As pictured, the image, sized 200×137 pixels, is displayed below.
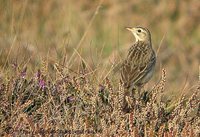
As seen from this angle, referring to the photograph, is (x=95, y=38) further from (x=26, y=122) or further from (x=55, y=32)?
(x=26, y=122)

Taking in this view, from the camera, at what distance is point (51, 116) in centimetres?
666

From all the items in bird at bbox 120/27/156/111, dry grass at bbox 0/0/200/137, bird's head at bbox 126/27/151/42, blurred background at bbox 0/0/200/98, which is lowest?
dry grass at bbox 0/0/200/137

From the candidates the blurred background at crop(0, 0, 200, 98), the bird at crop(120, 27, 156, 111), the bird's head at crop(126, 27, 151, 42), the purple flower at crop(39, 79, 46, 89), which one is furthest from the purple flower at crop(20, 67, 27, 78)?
the blurred background at crop(0, 0, 200, 98)

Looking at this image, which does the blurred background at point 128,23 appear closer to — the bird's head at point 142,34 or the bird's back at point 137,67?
the bird's head at point 142,34

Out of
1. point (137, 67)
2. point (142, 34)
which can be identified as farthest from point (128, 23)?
point (137, 67)

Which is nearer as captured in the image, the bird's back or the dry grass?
the dry grass

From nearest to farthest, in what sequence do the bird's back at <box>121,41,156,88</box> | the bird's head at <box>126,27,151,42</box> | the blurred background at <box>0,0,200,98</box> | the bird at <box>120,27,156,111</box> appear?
the bird at <box>120,27,156,111</box> < the bird's back at <box>121,41,156,88</box> < the bird's head at <box>126,27,151,42</box> < the blurred background at <box>0,0,200,98</box>

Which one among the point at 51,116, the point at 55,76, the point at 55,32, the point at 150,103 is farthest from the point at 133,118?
the point at 55,32

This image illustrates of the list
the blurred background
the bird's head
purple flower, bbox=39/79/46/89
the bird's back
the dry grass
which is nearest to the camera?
the dry grass

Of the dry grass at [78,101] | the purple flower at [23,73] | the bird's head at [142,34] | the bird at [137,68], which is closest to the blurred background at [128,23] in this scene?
the bird's head at [142,34]

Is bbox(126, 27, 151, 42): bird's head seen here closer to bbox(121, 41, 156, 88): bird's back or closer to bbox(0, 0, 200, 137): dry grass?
bbox(121, 41, 156, 88): bird's back

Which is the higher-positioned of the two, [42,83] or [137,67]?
[137,67]

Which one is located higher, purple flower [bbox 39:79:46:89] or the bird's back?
the bird's back

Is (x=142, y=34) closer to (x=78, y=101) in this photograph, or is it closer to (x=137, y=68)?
(x=137, y=68)
